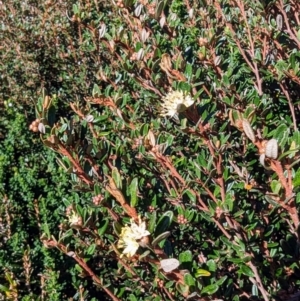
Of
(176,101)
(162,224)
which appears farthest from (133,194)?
(176,101)

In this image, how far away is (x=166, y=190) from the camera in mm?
1860

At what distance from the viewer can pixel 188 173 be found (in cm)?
158

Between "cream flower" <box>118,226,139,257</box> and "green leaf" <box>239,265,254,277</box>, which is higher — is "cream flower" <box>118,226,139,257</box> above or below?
above

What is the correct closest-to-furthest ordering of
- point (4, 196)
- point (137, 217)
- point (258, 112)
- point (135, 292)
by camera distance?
1. point (137, 217)
2. point (258, 112)
3. point (135, 292)
4. point (4, 196)

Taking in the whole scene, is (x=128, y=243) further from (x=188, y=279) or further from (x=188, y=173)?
(x=188, y=173)

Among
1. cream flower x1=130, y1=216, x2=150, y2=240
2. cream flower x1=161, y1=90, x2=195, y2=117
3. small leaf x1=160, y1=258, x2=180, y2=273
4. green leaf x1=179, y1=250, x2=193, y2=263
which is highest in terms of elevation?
cream flower x1=161, y1=90, x2=195, y2=117

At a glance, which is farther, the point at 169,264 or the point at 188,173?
the point at 188,173

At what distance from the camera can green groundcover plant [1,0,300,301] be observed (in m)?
1.14

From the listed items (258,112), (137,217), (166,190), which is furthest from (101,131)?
(137,217)

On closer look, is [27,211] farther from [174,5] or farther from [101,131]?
[174,5]

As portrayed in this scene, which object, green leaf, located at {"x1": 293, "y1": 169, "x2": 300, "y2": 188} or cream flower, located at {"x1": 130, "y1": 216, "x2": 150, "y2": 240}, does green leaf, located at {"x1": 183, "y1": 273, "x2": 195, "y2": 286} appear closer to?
cream flower, located at {"x1": 130, "y1": 216, "x2": 150, "y2": 240}

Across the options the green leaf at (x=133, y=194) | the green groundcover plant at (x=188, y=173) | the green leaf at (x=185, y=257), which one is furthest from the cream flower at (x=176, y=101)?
the green leaf at (x=185, y=257)

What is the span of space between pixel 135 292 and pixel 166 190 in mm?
396

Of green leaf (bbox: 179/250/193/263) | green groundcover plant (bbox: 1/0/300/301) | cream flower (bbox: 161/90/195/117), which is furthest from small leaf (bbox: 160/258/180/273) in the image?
cream flower (bbox: 161/90/195/117)
